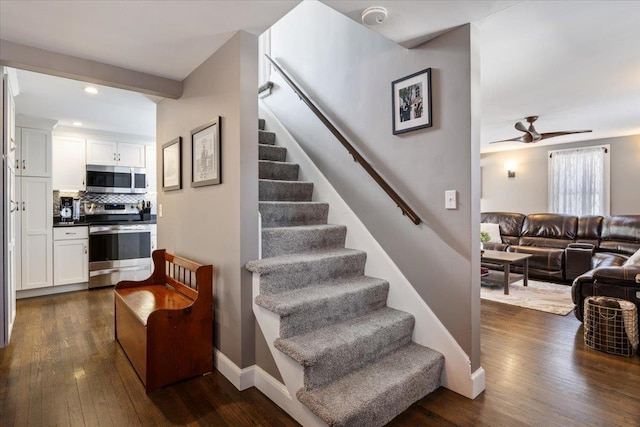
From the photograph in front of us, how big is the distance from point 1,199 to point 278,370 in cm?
256

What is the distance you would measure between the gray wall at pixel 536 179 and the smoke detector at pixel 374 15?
6.09 meters

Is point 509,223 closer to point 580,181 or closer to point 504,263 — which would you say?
point 580,181

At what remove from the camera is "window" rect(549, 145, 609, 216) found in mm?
5820

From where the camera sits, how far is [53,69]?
93.6 inches

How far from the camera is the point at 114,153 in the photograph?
509cm

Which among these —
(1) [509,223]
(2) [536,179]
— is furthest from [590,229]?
(2) [536,179]

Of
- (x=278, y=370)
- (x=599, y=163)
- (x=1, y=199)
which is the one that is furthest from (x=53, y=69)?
(x=599, y=163)

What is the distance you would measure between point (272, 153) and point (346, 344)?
223 cm

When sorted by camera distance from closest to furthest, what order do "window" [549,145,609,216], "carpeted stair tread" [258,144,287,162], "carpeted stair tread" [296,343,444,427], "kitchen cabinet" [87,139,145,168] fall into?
"carpeted stair tread" [296,343,444,427] → "carpeted stair tread" [258,144,287,162] → "kitchen cabinet" [87,139,145,168] → "window" [549,145,609,216]

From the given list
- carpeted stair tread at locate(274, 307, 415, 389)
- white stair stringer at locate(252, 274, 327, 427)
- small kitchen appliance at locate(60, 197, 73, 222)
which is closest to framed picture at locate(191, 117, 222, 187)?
white stair stringer at locate(252, 274, 327, 427)

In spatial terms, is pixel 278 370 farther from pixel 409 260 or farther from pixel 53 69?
pixel 53 69

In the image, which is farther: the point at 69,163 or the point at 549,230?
the point at 549,230

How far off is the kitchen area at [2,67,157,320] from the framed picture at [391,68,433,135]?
3.97 metres

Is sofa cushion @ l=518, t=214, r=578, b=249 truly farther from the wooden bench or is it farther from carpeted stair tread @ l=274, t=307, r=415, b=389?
the wooden bench
